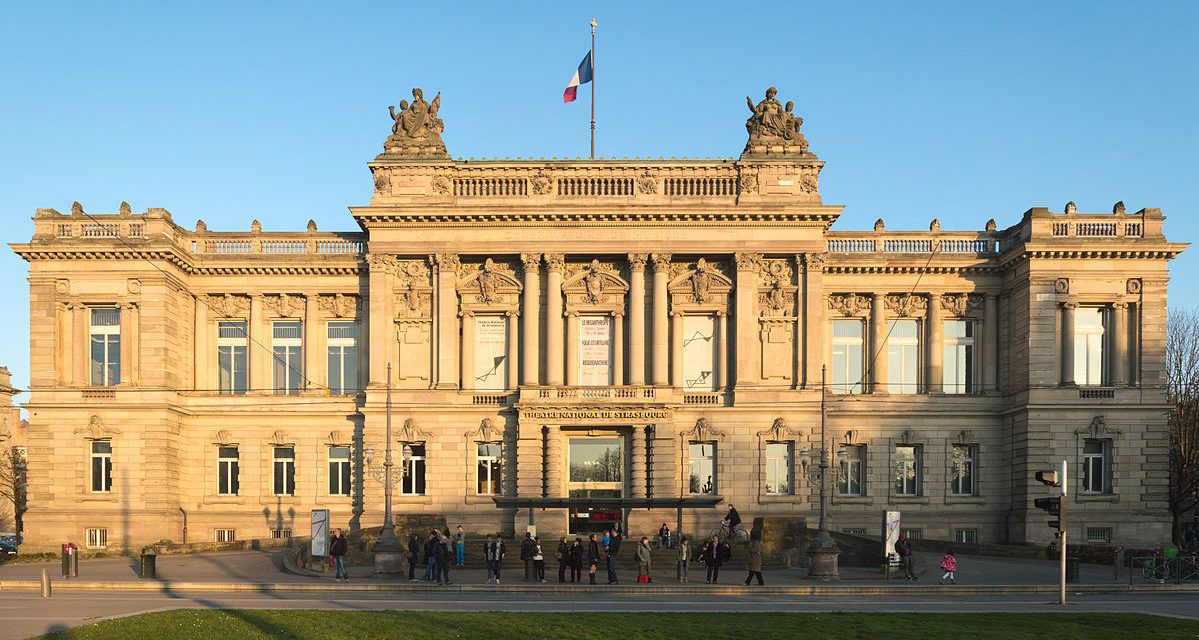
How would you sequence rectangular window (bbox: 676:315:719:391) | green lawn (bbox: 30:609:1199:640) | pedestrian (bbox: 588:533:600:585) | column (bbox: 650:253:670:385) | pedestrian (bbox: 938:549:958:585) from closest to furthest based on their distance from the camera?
green lawn (bbox: 30:609:1199:640) → pedestrian (bbox: 938:549:958:585) → pedestrian (bbox: 588:533:600:585) → column (bbox: 650:253:670:385) → rectangular window (bbox: 676:315:719:391)

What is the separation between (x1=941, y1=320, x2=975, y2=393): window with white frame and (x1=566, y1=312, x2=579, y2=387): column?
67.7 feet

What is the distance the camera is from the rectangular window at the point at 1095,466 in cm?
5738

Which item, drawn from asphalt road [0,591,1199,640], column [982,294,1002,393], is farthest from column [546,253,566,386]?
column [982,294,1002,393]

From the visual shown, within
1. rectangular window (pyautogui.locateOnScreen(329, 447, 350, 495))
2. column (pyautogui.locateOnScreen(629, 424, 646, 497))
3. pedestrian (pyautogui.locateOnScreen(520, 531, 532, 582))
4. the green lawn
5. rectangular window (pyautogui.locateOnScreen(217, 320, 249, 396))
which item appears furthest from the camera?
rectangular window (pyautogui.locateOnScreen(217, 320, 249, 396))

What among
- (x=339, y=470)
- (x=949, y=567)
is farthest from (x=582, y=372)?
(x=949, y=567)

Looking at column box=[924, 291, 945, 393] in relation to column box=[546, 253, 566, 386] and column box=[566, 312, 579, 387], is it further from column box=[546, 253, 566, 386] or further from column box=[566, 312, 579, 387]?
column box=[546, 253, 566, 386]

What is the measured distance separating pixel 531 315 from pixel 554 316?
122 cm

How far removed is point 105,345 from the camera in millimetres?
57594

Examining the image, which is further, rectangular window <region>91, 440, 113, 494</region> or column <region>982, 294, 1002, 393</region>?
column <region>982, 294, 1002, 393</region>

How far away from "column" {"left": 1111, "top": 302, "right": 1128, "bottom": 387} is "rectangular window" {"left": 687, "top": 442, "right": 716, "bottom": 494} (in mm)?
21529

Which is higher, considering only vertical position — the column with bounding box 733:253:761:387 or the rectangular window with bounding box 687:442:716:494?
the column with bounding box 733:253:761:387

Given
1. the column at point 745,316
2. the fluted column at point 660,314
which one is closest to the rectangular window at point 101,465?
the fluted column at point 660,314

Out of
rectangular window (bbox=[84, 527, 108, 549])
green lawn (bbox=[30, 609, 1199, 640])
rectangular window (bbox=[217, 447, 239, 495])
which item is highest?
rectangular window (bbox=[217, 447, 239, 495])

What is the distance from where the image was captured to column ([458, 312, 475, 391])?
57.8 m
